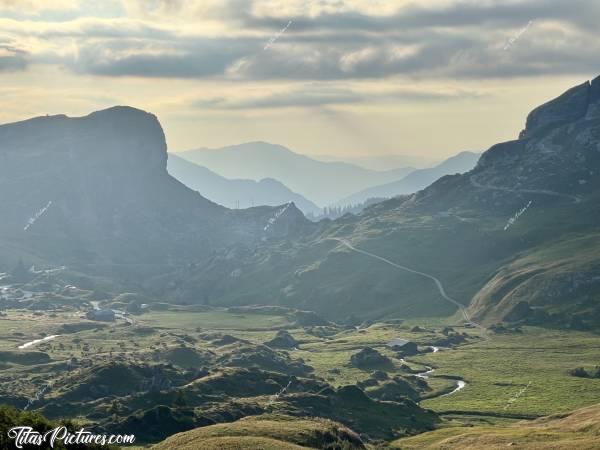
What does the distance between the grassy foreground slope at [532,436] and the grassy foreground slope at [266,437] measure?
13747 mm

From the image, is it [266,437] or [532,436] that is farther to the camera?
[532,436]

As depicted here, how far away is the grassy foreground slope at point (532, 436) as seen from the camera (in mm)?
124875

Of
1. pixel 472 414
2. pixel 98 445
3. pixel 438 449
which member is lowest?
pixel 472 414

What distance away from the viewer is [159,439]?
155125mm

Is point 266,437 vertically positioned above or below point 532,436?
above

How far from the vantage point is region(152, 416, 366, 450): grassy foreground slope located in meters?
125

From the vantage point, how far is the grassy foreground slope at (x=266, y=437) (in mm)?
124938

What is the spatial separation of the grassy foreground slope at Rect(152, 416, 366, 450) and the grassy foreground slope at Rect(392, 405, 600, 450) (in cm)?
1375

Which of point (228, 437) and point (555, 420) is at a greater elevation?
point (228, 437)

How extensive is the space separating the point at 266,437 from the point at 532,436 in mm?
39742

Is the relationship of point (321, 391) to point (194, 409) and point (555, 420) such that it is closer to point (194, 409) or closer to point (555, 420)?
point (194, 409)

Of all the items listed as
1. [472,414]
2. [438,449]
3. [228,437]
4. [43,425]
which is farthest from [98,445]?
[472,414]

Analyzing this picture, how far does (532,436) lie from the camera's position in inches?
5325

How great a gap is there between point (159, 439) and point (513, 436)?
195 feet
